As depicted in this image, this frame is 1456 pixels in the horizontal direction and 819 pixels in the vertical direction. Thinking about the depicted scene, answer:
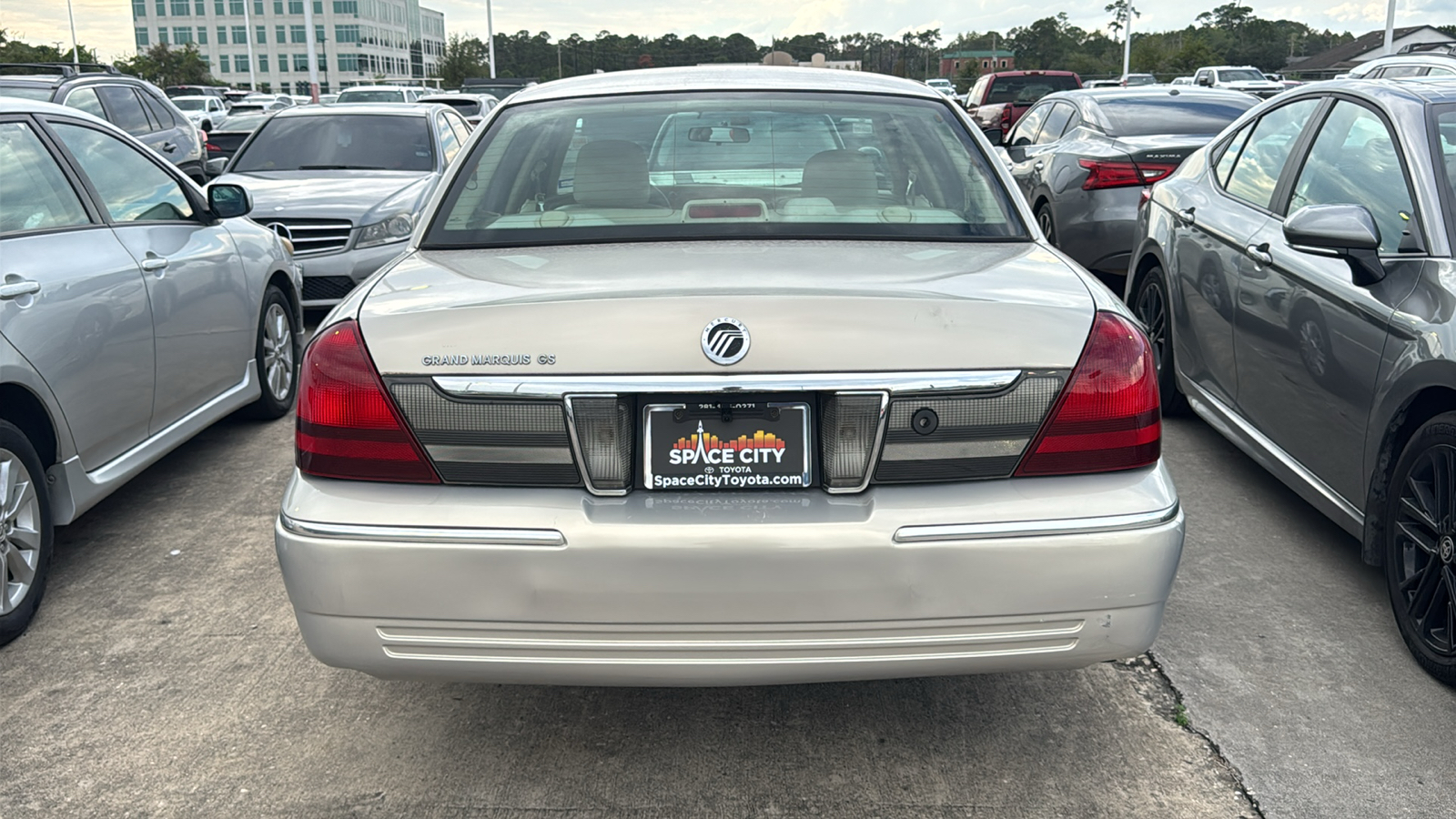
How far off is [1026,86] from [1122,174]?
1690 cm

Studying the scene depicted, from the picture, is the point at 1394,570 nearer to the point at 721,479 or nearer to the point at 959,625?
the point at 959,625

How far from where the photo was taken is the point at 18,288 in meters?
3.93

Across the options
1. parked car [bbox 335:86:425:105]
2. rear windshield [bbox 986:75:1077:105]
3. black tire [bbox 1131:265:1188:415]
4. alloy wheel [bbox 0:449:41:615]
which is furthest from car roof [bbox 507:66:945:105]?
parked car [bbox 335:86:425:105]

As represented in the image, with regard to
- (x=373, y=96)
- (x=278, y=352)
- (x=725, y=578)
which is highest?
(x=373, y=96)

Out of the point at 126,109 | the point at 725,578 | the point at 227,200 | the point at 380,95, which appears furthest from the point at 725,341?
the point at 380,95

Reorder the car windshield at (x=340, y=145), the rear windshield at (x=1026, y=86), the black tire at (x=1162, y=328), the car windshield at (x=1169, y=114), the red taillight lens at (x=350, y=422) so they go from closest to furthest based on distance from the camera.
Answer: the red taillight lens at (x=350, y=422) < the black tire at (x=1162, y=328) < the car windshield at (x=1169, y=114) < the car windshield at (x=340, y=145) < the rear windshield at (x=1026, y=86)

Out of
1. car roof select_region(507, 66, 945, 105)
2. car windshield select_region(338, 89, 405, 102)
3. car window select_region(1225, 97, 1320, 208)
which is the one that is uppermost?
car windshield select_region(338, 89, 405, 102)

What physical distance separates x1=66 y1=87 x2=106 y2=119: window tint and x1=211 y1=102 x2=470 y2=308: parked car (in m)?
1.57

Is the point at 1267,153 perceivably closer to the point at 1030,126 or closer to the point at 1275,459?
the point at 1275,459

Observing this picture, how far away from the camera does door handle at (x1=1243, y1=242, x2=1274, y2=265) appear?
4620mm

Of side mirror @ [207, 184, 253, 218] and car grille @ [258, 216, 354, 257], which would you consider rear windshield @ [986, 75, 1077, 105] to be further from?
side mirror @ [207, 184, 253, 218]

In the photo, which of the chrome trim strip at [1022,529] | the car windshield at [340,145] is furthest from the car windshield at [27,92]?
the chrome trim strip at [1022,529]

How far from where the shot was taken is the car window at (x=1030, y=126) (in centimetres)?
1154

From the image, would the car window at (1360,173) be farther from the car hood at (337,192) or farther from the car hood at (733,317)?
the car hood at (337,192)
